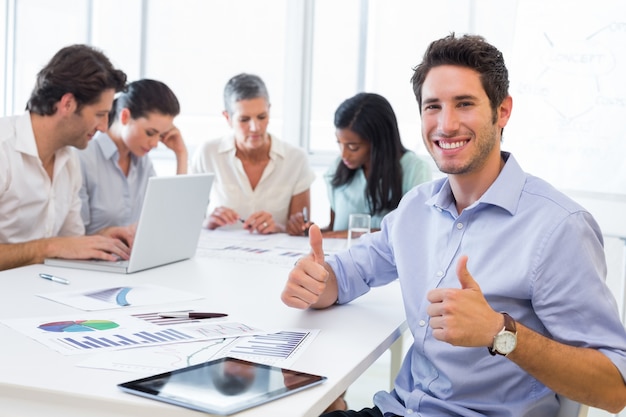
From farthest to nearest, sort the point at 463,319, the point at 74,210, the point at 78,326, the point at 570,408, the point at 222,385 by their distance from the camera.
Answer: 1. the point at 74,210
2. the point at 78,326
3. the point at 570,408
4. the point at 463,319
5. the point at 222,385

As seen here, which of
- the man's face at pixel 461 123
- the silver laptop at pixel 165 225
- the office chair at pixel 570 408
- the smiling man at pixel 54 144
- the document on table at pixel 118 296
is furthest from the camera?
the smiling man at pixel 54 144

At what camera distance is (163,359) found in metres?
1.30

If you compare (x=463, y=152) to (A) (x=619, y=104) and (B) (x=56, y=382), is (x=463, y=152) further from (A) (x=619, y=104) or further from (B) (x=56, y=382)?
(A) (x=619, y=104)

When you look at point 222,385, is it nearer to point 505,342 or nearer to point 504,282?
point 505,342

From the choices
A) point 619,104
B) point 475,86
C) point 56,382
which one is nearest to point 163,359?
point 56,382

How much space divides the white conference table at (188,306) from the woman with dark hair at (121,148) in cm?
90

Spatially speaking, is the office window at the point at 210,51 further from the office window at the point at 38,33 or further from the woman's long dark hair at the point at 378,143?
the woman's long dark hair at the point at 378,143

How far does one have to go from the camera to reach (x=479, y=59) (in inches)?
64.6

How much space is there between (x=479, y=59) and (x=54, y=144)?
1638 millimetres

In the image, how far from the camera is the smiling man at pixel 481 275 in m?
1.31

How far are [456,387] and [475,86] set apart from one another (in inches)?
25.5

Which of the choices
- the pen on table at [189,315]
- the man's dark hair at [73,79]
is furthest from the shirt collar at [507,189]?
the man's dark hair at [73,79]

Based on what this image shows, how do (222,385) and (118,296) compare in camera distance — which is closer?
(222,385)

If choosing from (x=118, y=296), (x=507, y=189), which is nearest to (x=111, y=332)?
(x=118, y=296)
